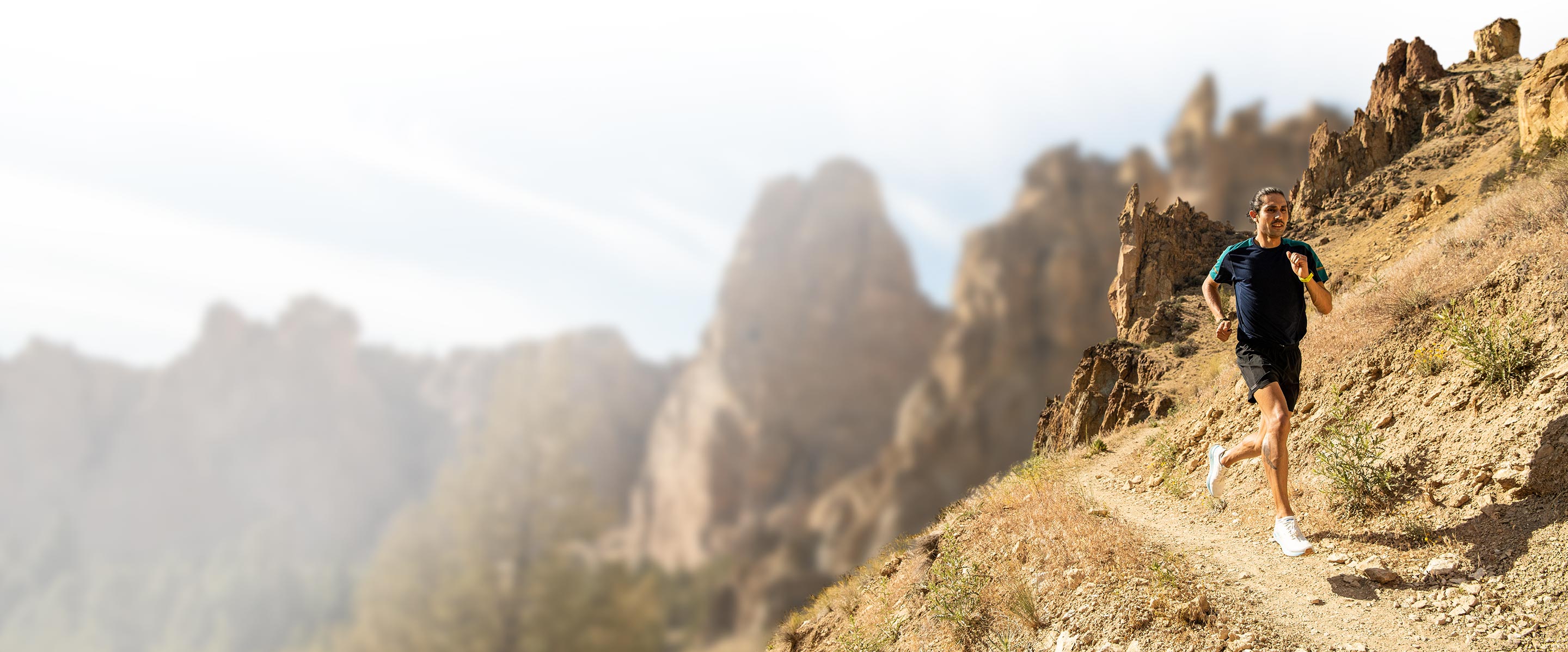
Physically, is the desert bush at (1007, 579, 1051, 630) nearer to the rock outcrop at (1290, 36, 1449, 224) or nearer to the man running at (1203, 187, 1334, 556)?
the man running at (1203, 187, 1334, 556)

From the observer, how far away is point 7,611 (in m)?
41.6

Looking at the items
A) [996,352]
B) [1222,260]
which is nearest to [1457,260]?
[1222,260]

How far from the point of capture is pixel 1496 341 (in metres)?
4.67

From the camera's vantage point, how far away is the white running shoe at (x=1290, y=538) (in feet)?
13.5

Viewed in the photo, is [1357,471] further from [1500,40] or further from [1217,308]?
[1500,40]

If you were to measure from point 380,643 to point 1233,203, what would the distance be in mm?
29929

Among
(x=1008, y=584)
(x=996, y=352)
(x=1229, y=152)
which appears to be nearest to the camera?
(x=1008, y=584)

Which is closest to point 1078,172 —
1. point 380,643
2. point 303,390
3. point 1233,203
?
point 1233,203

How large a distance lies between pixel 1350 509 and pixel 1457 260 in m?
3.27

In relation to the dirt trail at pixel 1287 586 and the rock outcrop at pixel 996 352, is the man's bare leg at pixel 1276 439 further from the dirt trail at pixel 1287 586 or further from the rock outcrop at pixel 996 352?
the rock outcrop at pixel 996 352

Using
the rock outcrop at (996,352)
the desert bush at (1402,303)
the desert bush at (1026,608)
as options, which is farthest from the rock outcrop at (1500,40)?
the desert bush at (1026,608)

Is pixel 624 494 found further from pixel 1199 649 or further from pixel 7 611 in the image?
pixel 7 611

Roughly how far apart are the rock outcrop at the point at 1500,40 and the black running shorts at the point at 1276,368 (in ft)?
65.5

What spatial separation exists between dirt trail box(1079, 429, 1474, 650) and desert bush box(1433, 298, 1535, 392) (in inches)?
63.0
